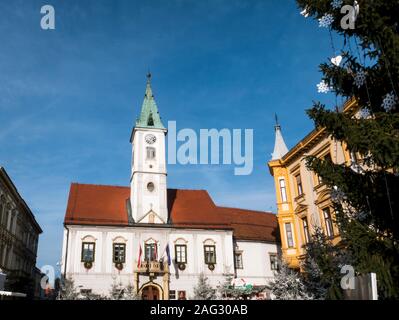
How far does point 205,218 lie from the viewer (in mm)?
39438

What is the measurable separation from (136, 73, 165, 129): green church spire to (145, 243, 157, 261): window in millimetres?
13163

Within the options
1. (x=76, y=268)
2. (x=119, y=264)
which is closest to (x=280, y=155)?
(x=119, y=264)

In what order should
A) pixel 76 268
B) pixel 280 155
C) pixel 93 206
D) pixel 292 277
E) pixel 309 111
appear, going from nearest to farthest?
pixel 309 111 < pixel 292 277 < pixel 280 155 < pixel 76 268 < pixel 93 206

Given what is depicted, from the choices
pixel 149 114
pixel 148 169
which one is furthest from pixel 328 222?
pixel 149 114

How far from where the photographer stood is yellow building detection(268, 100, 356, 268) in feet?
77.7

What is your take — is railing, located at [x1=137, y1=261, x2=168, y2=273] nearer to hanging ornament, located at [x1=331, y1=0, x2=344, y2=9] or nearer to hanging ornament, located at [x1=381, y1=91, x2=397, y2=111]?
hanging ornament, located at [x1=381, y1=91, x2=397, y2=111]

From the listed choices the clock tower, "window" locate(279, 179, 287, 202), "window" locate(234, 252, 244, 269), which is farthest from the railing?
"window" locate(279, 179, 287, 202)

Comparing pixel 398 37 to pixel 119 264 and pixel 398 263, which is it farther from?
pixel 119 264

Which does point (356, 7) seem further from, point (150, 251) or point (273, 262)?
point (273, 262)

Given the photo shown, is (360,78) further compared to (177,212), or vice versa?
(177,212)

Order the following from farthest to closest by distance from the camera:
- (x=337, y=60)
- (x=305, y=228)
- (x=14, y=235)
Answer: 1. (x=14, y=235)
2. (x=305, y=228)
3. (x=337, y=60)

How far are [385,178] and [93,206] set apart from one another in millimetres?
33199

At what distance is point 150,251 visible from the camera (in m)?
36.1

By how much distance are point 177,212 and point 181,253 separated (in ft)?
15.6
